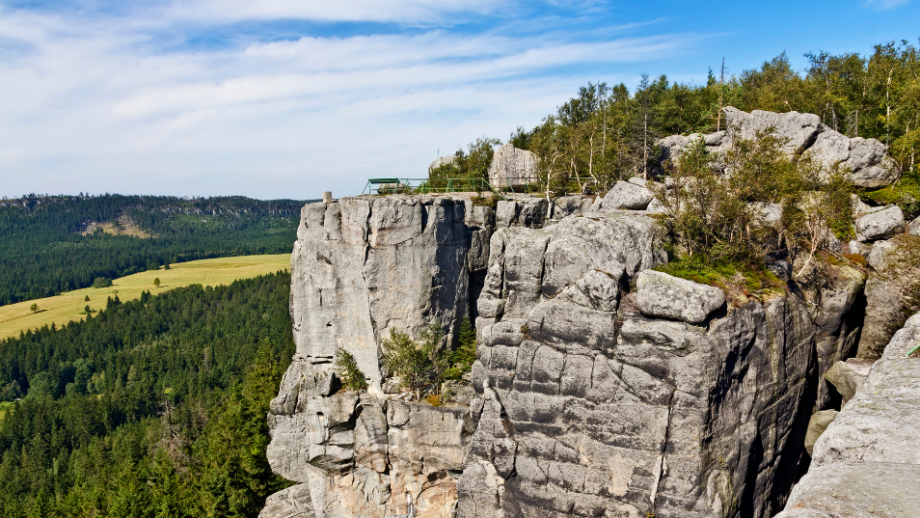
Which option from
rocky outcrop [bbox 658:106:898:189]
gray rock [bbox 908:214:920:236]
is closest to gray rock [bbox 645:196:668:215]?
rocky outcrop [bbox 658:106:898:189]

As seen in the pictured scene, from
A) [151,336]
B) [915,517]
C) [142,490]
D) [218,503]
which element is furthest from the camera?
[151,336]

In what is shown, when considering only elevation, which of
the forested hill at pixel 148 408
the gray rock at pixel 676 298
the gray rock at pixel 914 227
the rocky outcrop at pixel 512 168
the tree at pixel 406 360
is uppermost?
the rocky outcrop at pixel 512 168

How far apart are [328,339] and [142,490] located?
2212 centimetres

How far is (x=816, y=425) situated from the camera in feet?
93.7

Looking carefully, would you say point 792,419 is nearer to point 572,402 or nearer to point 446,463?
point 572,402

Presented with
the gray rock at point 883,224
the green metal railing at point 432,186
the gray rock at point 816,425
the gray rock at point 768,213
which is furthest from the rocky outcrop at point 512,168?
the gray rock at point 816,425

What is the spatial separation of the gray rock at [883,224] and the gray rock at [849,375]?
328 inches

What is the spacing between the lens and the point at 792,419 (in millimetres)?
28062

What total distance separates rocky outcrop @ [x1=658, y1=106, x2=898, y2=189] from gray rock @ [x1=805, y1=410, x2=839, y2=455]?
1488 centimetres

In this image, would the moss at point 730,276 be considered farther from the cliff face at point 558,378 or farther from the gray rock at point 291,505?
the gray rock at point 291,505

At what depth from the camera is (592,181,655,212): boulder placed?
34.7 m

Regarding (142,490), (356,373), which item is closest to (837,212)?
(356,373)

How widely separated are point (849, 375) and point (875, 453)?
14.8 meters

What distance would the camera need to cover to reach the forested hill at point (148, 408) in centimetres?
4666
